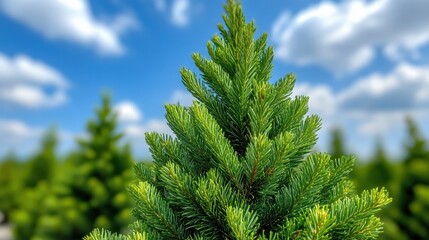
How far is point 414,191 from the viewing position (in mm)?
13453

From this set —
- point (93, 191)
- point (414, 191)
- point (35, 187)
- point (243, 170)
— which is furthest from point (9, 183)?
point (243, 170)

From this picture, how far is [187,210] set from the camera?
2740mm

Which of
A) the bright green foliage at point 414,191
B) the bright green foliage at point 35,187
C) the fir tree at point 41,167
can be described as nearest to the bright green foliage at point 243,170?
the bright green foliage at point 414,191

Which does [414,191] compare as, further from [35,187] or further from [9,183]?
[9,183]

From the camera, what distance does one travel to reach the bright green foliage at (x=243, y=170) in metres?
2.60

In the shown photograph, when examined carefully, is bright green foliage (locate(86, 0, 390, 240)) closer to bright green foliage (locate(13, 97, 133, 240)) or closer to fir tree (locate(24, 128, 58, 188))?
bright green foliage (locate(13, 97, 133, 240))

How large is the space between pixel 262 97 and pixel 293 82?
0.47 metres

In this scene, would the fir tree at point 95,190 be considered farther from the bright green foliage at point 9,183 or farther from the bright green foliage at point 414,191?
the bright green foliage at point 9,183

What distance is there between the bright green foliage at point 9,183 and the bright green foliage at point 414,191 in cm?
2126

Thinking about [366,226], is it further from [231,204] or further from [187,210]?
[187,210]

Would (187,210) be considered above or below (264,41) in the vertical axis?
below

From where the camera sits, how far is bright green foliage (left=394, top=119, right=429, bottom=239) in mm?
12891

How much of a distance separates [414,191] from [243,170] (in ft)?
40.6

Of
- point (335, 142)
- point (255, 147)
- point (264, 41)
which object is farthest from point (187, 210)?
point (335, 142)
